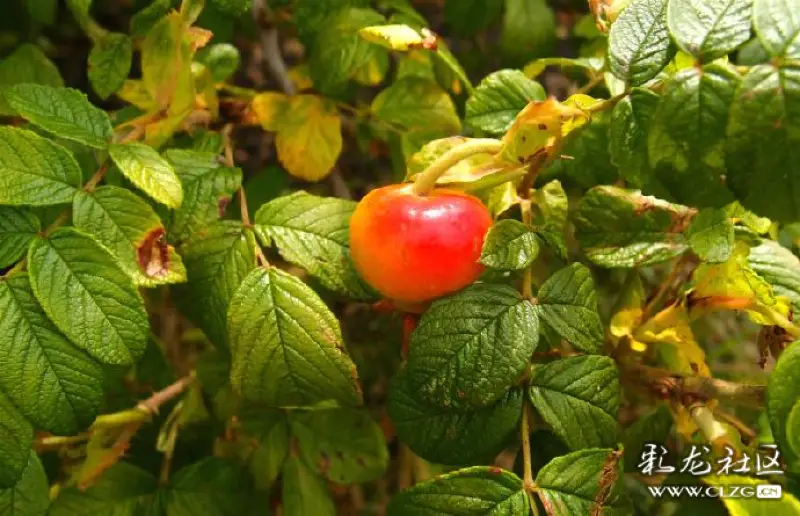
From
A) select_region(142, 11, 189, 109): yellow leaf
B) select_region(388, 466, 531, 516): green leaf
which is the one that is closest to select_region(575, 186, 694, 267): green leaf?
select_region(388, 466, 531, 516): green leaf

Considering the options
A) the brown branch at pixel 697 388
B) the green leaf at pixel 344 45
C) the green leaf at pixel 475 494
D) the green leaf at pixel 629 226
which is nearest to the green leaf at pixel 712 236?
the green leaf at pixel 629 226

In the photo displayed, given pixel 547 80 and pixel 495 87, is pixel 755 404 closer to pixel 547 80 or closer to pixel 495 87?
pixel 495 87

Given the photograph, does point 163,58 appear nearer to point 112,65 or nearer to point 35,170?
point 112,65

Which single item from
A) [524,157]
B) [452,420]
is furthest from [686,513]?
[524,157]

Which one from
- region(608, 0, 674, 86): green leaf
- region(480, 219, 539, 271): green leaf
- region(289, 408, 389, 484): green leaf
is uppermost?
region(608, 0, 674, 86): green leaf

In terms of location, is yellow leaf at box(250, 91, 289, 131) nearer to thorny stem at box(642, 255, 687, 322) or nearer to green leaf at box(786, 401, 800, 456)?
thorny stem at box(642, 255, 687, 322)

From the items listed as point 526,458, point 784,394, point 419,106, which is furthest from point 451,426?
point 419,106
